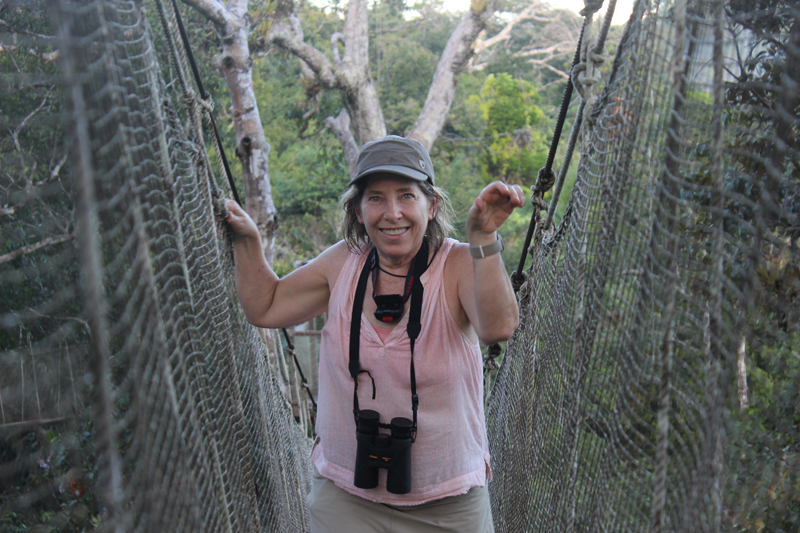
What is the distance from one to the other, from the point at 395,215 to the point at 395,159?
0.11m

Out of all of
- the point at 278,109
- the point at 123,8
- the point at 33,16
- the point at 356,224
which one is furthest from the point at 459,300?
the point at 278,109

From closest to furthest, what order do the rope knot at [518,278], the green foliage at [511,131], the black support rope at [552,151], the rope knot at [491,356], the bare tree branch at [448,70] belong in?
the black support rope at [552,151] → the rope knot at [518,278] → the rope knot at [491,356] → the bare tree branch at [448,70] → the green foliage at [511,131]

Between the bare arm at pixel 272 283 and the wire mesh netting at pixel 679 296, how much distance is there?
21.1 inches

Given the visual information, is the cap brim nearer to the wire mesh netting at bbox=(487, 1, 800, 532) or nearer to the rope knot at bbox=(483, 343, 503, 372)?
the wire mesh netting at bbox=(487, 1, 800, 532)

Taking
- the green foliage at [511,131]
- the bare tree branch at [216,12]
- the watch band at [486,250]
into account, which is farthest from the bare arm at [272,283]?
the green foliage at [511,131]

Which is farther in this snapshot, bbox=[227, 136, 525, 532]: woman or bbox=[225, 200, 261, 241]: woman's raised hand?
bbox=[225, 200, 261, 241]: woman's raised hand

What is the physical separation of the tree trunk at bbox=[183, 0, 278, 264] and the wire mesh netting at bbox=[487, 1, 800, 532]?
259cm

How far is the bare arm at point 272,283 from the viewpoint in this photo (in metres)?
1.29

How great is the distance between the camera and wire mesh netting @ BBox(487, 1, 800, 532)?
2.13ft

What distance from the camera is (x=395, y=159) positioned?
115cm

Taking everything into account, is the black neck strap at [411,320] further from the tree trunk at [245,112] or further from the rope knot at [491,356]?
the tree trunk at [245,112]

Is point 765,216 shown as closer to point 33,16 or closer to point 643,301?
point 643,301

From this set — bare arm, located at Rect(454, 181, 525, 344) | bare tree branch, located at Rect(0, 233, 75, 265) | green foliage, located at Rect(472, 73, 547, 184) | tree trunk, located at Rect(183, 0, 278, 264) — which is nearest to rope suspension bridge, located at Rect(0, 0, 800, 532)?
bare arm, located at Rect(454, 181, 525, 344)

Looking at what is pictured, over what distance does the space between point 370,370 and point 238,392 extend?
33 cm
